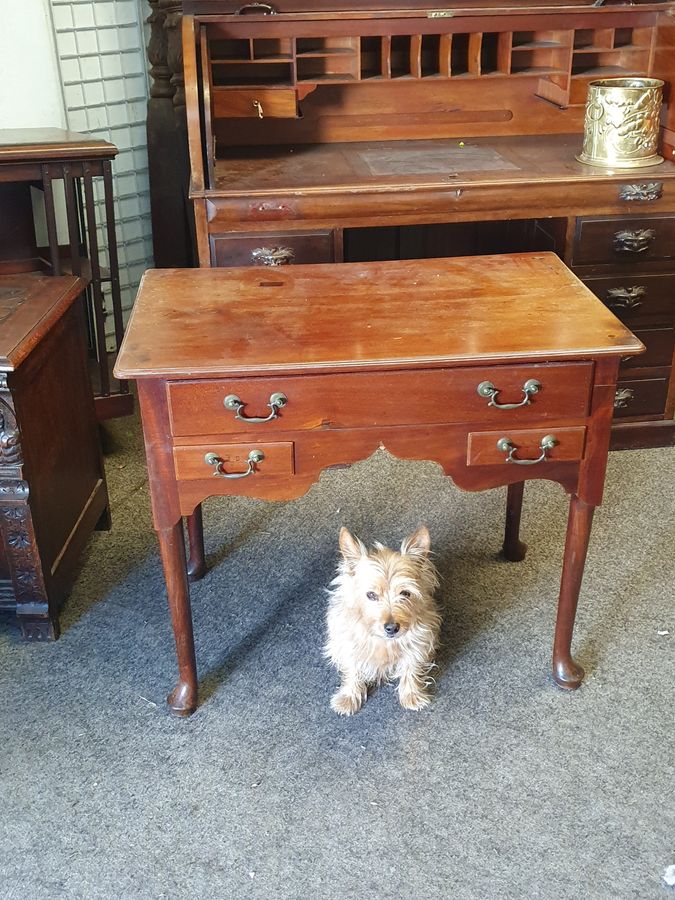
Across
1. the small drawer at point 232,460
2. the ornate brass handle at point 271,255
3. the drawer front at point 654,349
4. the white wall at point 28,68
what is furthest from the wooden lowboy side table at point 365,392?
the white wall at point 28,68

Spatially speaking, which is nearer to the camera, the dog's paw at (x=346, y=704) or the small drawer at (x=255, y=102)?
the dog's paw at (x=346, y=704)

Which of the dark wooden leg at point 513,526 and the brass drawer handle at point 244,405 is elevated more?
the brass drawer handle at point 244,405

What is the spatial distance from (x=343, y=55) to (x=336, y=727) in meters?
1.82

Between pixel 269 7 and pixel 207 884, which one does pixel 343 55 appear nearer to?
pixel 269 7

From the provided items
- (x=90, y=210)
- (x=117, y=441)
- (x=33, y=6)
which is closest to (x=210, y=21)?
(x=90, y=210)

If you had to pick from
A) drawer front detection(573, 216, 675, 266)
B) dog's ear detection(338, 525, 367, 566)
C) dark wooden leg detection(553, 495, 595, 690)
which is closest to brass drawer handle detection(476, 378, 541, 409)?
dark wooden leg detection(553, 495, 595, 690)

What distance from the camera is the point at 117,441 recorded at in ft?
9.78

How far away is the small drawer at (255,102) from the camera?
105 inches

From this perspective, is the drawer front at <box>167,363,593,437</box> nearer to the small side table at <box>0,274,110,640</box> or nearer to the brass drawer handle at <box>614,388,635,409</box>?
the small side table at <box>0,274,110,640</box>

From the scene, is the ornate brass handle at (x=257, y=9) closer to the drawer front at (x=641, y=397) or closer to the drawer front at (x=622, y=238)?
the drawer front at (x=622, y=238)

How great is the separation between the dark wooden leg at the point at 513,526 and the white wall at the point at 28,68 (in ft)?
6.32

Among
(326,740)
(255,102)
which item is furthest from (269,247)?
(326,740)

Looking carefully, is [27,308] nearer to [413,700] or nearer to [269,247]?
[269,247]

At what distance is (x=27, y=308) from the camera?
209 cm
